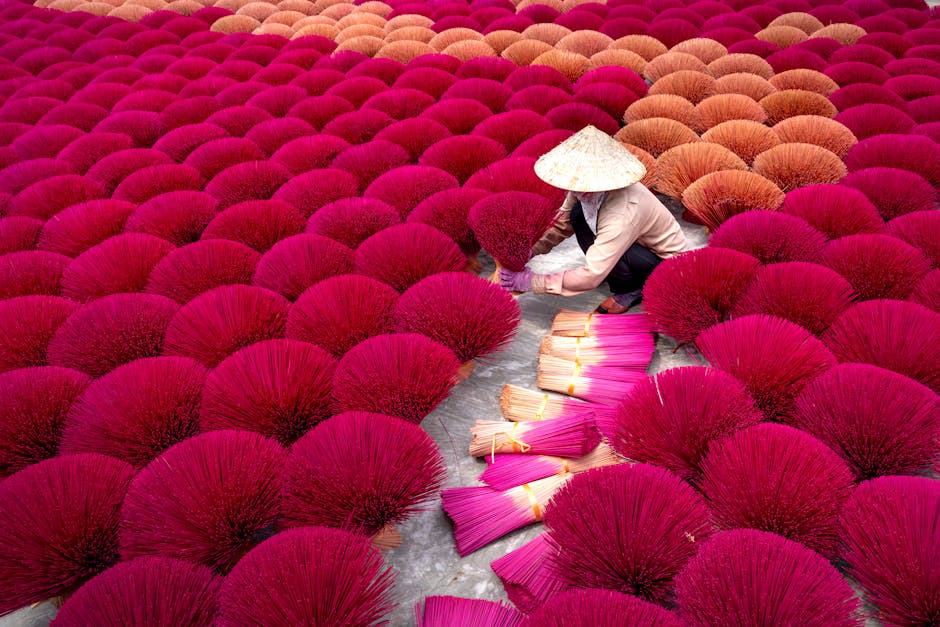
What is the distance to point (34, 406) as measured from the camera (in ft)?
3.58

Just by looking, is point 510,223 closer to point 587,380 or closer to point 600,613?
point 587,380

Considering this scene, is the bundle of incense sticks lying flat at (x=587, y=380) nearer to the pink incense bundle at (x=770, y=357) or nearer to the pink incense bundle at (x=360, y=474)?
the pink incense bundle at (x=770, y=357)

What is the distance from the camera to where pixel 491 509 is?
3.38 ft

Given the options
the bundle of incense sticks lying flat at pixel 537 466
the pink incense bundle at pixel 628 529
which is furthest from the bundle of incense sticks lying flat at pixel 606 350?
the pink incense bundle at pixel 628 529

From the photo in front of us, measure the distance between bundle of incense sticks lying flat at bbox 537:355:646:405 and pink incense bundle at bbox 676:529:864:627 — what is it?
46 cm

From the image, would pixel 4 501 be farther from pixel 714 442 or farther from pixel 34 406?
pixel 714 442

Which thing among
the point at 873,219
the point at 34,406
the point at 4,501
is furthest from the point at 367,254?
the point at 873,219

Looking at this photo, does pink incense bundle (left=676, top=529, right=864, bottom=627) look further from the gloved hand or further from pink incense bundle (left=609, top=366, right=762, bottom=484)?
the gloved hand

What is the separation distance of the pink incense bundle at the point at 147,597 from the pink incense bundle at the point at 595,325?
2.76ft

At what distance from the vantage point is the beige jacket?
4.52 feet

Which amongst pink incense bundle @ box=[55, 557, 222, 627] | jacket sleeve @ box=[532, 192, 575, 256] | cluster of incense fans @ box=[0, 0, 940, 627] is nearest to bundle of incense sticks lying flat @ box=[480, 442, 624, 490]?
cluster of incense fans @ box=[0, 0, 940, 627]

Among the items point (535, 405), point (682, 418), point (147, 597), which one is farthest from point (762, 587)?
point (147, 597)

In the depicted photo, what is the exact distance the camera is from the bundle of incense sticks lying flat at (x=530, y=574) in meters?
0.87

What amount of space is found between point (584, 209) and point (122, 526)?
1001 millimetres
